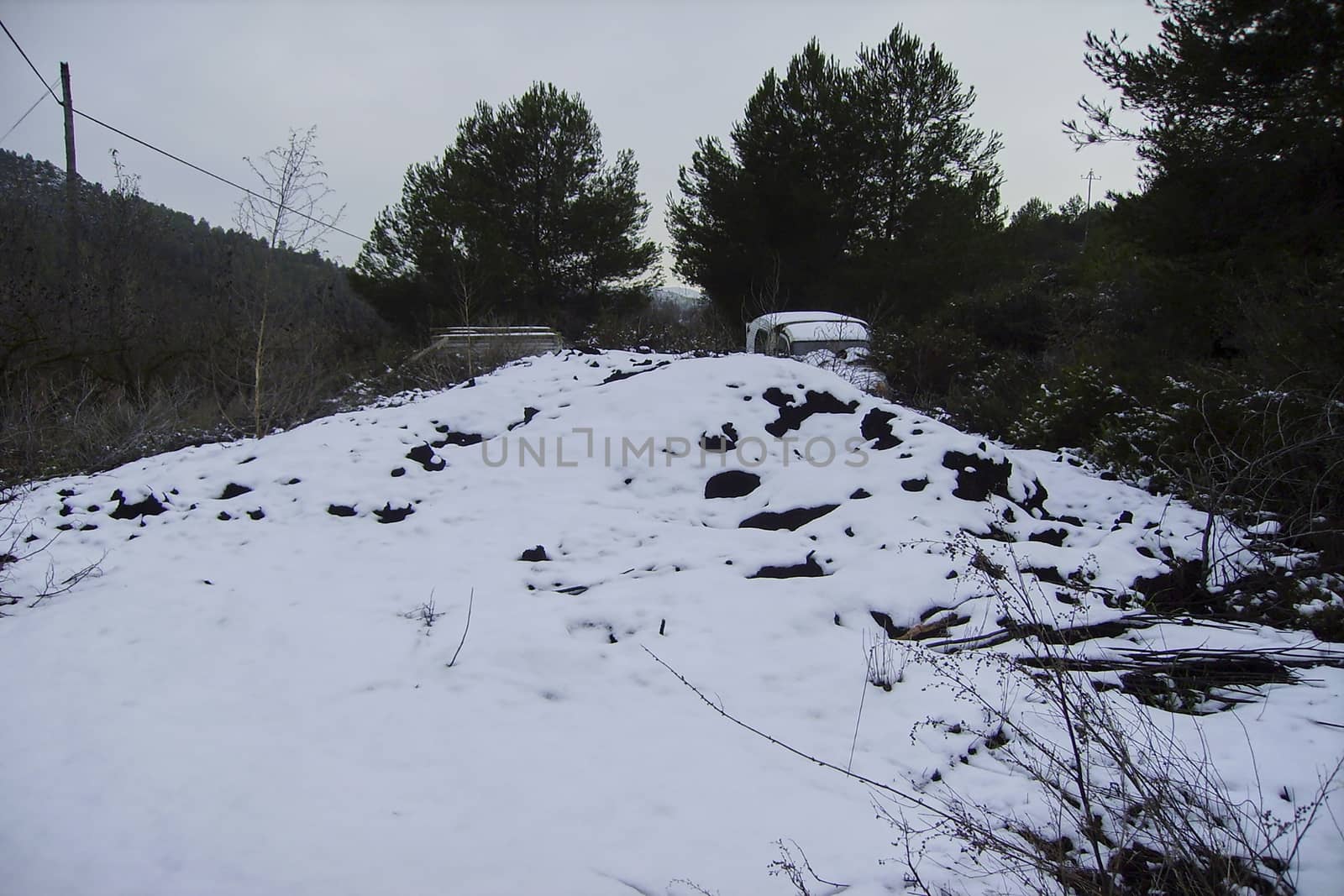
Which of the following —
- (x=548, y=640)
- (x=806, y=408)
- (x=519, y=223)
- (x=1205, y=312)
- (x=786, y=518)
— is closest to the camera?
(x=548, y=640)

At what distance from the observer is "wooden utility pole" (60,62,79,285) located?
10.8 metres

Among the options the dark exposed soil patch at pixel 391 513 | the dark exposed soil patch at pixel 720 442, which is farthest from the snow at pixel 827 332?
the dark exposed soil patch at pixel 391 513

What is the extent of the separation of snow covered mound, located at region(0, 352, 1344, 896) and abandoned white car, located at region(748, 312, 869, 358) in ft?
13.1

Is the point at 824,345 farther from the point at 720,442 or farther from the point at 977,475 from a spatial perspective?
the point at 977,475

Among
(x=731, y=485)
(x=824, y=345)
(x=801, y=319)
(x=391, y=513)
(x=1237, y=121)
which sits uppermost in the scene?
(x=1237, y=121)

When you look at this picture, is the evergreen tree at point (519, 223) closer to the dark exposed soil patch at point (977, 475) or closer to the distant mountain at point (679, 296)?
the distant mountain at point (679, 296)

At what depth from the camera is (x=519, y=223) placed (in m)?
21.1

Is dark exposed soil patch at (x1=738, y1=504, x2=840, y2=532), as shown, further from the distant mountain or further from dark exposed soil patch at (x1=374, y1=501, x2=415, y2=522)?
the distant mountain

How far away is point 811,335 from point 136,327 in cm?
1064

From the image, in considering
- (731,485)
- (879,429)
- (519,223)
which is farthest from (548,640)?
(519,223)

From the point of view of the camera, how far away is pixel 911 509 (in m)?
4.86

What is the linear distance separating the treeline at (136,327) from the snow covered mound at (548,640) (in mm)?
3523

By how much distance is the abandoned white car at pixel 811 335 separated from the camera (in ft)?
34.9

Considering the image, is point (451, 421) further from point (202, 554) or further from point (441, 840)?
point (441, 840)
